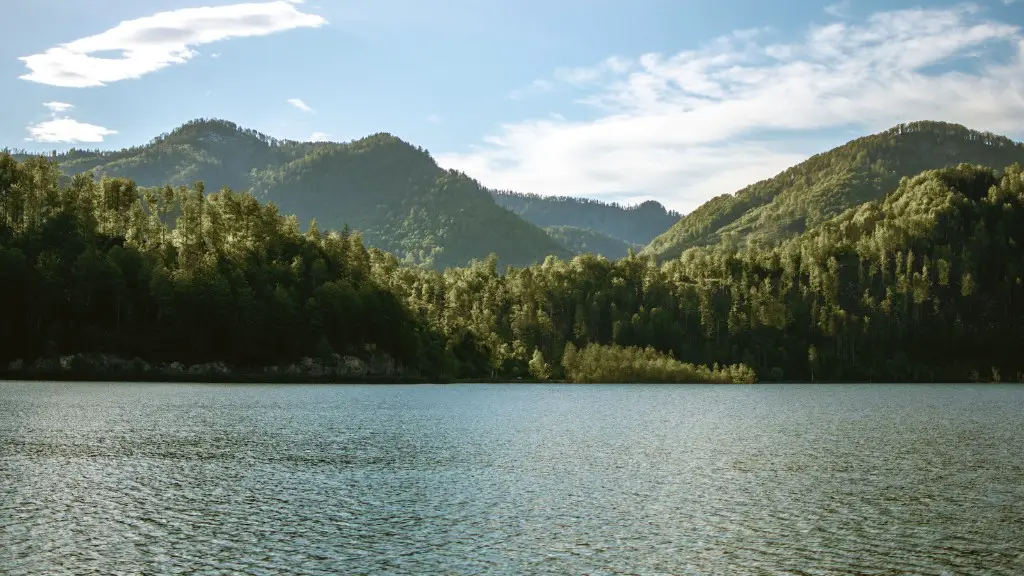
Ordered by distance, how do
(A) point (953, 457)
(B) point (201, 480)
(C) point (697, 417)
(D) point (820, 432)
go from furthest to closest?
(C) point (697, 417) < (D) point (820, 432) < (A) point (953, 457) < (B) point (201, 480)

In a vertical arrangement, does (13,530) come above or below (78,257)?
below

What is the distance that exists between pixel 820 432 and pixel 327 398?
86.0m

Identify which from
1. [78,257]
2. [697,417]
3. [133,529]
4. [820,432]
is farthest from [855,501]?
[78,257]

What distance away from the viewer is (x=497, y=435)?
8600 centimetres

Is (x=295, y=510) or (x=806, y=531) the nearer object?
(x=806, y=531)

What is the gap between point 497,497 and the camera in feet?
157

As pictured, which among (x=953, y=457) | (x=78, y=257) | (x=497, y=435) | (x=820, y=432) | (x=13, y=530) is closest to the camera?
(x=13, y=530)

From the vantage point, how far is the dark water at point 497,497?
3325 cm

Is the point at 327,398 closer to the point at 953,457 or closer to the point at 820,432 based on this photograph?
the point at 820,432

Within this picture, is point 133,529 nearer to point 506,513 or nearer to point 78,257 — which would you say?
point 506,513

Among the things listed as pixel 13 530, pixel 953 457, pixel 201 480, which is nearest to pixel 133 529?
pixel 13 530

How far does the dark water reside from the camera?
109 ft

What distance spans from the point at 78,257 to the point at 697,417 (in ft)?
499

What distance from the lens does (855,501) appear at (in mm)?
46719
